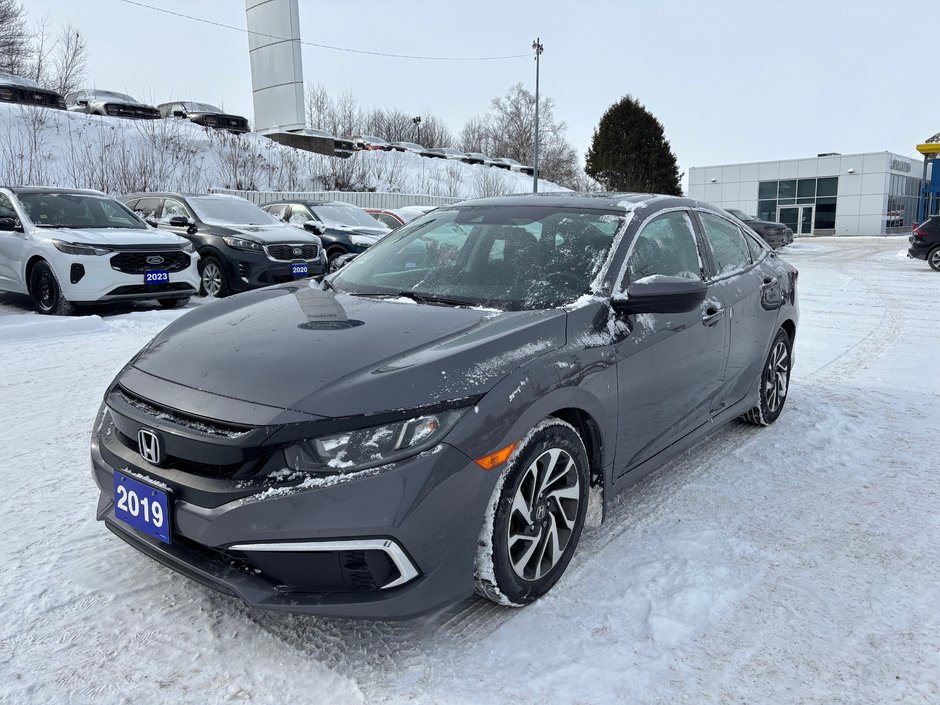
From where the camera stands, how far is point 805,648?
2484 millimetres

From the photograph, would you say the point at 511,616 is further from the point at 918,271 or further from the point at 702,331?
the point at 918,271

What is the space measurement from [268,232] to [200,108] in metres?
22.4

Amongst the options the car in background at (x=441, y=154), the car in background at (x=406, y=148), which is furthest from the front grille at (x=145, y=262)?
the car in background at (x=441, y=154)

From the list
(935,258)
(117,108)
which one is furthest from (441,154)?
(935,258)

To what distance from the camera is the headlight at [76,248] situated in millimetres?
8094

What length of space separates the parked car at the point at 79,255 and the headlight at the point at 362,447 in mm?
7136

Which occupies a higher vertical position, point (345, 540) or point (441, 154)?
point (441, 154)

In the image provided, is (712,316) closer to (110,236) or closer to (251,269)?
(110,236)

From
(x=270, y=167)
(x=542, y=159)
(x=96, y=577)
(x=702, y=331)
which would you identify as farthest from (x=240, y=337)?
(x=542, y=159)

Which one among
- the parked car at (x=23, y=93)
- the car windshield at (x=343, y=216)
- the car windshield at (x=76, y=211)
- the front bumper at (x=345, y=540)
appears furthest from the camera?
the parked car at (x=23, y=93)

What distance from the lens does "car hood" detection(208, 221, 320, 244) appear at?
1063 cm

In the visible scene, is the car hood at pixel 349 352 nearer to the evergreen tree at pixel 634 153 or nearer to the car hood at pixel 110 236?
the car hood at pixel 110 236

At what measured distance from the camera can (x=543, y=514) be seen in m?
2.70

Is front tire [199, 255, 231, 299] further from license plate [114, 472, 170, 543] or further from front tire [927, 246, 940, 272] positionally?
front tire [927, 246, 940, 272]
